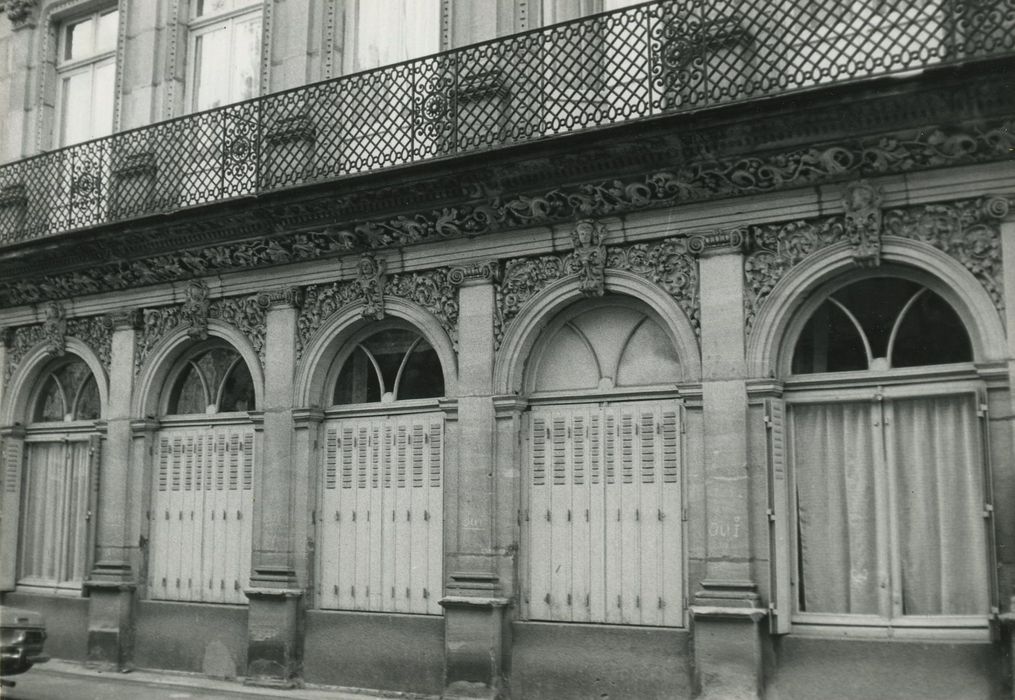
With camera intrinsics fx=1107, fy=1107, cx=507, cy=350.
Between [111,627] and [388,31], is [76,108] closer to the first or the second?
[388,31]

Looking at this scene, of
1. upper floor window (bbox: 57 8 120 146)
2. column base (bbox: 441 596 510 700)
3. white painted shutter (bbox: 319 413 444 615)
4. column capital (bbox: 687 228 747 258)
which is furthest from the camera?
upper floor window (bbox: 57 8 120 146)

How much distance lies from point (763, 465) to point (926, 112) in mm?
3149

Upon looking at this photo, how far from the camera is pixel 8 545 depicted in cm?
1448

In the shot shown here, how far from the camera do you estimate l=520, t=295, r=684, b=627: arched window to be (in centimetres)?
1002

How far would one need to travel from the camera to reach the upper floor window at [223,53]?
45.2ft

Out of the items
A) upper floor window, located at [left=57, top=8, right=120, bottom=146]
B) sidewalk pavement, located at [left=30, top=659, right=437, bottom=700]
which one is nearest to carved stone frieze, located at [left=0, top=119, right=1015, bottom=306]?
upper floor window, located at [left=57, top=8, right=120, bottom=146]

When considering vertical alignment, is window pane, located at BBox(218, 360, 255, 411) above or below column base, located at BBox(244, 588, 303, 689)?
above

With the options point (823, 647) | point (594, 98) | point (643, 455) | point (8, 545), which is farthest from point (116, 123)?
point (823, 647)

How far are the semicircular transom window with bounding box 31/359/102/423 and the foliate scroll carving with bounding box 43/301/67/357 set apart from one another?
0.99 ft

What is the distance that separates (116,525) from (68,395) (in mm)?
2281

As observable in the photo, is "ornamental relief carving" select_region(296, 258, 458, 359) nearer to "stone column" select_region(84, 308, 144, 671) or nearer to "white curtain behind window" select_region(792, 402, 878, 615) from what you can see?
"stone column" select_region(84, 308, 144, 671)

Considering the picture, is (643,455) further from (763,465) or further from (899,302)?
(899,302)

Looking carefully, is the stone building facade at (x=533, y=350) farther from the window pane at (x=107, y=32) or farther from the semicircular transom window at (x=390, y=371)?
the window pane at (x=107, y=32)

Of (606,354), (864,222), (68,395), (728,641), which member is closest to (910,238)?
(864,222)
